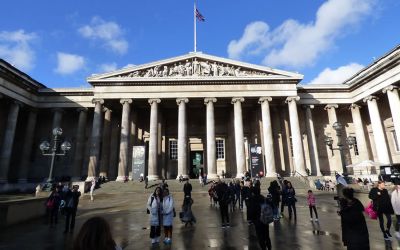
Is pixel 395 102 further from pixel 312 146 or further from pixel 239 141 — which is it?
pixel 239 141

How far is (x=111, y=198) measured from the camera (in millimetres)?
22016

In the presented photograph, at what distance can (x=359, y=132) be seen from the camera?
33188 millimetres

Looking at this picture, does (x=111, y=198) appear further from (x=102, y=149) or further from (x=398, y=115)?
(x=398, y=115)

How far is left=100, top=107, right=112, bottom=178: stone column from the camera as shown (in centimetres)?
3228

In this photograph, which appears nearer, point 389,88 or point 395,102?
point 395,102

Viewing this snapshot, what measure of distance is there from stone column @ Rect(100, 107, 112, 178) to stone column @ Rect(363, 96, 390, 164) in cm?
3137

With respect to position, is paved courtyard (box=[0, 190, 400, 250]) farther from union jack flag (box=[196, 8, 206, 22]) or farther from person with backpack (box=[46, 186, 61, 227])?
union jack flag (box=[196, 8, 206, 22])

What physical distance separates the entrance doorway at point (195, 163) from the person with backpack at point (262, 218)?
30.4m

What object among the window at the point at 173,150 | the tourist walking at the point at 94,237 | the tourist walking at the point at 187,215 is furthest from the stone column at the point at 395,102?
the tourist walking at the point at 94,237

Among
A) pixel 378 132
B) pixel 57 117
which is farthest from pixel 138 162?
pixel 378 132

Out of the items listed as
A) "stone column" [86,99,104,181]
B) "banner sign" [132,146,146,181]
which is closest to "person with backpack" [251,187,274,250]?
"banner sign" [132,146,146,181]

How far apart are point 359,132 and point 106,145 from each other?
31.4m

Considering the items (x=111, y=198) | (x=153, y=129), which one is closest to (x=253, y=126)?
(x=153, y=129)

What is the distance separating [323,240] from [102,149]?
96.8ft
